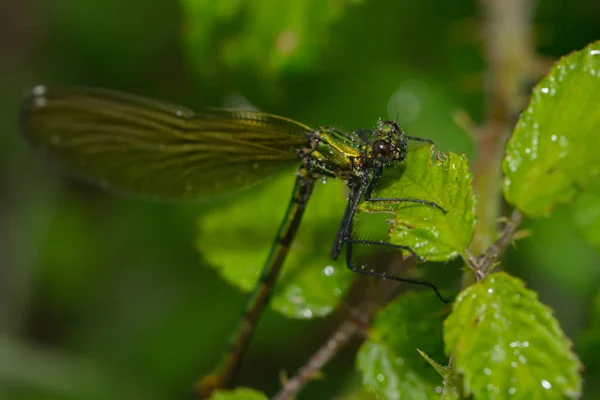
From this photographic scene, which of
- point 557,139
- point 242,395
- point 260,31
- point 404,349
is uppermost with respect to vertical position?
point 260,31

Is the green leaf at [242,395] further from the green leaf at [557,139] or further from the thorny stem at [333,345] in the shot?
the green leaf at [557,139]

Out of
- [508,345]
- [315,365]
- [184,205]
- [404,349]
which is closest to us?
[508,345]

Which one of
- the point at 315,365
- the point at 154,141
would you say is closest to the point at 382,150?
the point at 315,365

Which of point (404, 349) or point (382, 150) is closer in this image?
point (404, 349)

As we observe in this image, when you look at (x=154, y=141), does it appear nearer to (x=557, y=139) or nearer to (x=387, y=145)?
(x=387, y=145)

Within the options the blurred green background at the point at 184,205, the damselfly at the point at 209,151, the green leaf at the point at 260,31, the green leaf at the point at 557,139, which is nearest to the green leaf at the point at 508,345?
the green leaf at the point at 557,139

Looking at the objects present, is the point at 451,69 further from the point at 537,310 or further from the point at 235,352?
the point at 537,310

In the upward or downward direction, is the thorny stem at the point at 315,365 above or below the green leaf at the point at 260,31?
below
